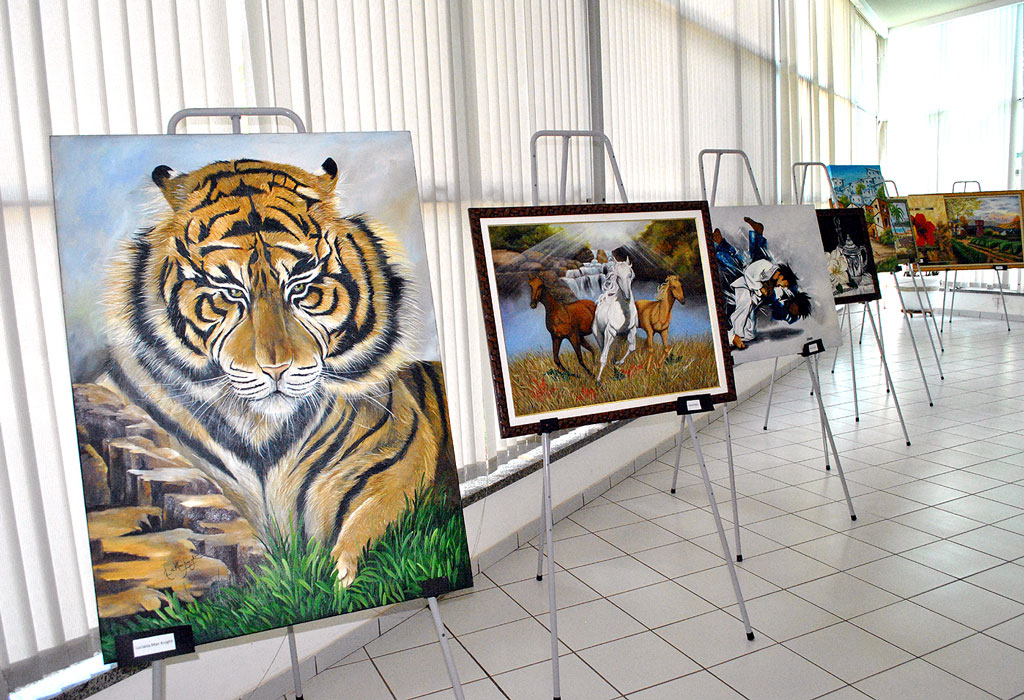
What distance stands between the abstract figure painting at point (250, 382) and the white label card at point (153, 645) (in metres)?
0.03

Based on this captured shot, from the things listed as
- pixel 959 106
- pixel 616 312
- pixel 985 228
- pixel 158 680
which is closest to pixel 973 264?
pixel 985 228

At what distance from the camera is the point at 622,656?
224 centimetres

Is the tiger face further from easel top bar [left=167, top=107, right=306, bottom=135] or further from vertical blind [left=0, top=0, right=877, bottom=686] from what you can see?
vertical blind [left=0, top=0, right=877, bottom=686]

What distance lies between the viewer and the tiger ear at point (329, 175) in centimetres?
167

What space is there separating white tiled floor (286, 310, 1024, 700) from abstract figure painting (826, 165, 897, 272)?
4.64 ft

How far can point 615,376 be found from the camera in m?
2.25

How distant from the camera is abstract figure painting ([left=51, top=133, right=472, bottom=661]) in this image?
55.1 inches

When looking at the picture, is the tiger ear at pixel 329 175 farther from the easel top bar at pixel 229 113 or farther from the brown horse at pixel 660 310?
the brown horse at pixel 660 310

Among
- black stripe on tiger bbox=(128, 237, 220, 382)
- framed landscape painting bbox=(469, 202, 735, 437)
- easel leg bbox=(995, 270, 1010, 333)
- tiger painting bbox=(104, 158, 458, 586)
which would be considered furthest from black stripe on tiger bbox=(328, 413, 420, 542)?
easel leg bbox=(995, 270, 1010, 333)

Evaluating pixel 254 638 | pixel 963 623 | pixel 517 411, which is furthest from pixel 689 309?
pixel 254 638

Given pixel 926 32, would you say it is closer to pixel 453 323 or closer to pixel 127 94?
pixel 453 323

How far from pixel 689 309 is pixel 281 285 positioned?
4.30 ft

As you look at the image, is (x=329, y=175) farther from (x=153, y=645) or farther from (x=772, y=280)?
(x=772, y=280)
